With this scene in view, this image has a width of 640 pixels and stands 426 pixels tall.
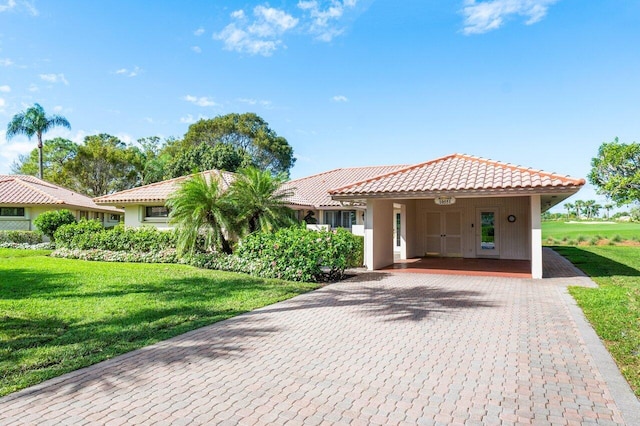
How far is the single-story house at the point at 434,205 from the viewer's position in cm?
1273

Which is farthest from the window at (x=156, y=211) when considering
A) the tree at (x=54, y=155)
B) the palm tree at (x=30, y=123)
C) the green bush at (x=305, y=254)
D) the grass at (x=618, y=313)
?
the tree at (x=54, y=155)

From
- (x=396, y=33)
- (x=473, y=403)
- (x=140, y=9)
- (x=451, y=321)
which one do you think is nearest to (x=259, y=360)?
(x=473, y=403)

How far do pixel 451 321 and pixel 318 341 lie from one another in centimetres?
283

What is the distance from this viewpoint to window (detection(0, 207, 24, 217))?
91.9ft

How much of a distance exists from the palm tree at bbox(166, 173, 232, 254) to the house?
4603mm

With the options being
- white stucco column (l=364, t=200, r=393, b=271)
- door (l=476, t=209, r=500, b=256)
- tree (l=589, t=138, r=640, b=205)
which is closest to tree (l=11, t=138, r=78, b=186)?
white stucco column (l=364, t=200, r=393, b=271)

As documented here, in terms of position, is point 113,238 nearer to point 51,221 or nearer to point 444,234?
point 51,221

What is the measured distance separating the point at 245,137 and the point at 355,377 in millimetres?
46142

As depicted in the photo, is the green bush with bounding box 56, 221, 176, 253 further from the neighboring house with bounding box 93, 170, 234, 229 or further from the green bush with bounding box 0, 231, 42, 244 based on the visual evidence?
the green bush with bounding box 0, 231, 42, 244

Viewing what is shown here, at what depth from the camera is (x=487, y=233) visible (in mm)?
19641

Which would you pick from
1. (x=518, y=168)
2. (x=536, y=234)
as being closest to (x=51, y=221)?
(x=518, y=168)

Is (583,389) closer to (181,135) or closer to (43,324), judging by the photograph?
(43,324)

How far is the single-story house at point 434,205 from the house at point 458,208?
1.3 inches

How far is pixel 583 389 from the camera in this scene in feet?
14.4
